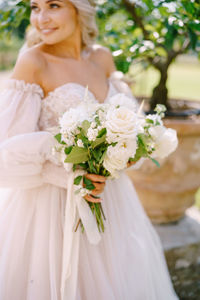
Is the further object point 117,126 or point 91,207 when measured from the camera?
point 91,207

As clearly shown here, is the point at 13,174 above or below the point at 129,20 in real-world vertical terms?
below

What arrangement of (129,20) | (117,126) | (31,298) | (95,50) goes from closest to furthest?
(117,126) → (31,298) → (95,50) → (129,20)

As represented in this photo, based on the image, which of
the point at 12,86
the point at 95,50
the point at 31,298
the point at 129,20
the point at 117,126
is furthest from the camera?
the point at 129,20

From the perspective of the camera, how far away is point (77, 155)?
1377 millimetres

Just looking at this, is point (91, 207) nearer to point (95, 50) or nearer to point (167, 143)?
point (167, 143)

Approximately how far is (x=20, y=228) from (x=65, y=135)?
0.63 meters

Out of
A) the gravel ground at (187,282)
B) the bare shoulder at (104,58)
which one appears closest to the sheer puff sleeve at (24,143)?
the bare shoulder at (104,58)

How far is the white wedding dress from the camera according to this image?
155 centimetres

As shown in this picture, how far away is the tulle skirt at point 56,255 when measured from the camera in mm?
1560

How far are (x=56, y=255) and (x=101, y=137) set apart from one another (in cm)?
70

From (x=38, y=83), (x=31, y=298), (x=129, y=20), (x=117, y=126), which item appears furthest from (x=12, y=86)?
(x=129, y=20)

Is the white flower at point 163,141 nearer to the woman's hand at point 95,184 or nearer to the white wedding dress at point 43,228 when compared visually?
the woman's hand at point 95,184

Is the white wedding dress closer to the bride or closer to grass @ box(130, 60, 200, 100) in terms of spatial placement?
the bride

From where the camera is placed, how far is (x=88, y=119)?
136 cm
